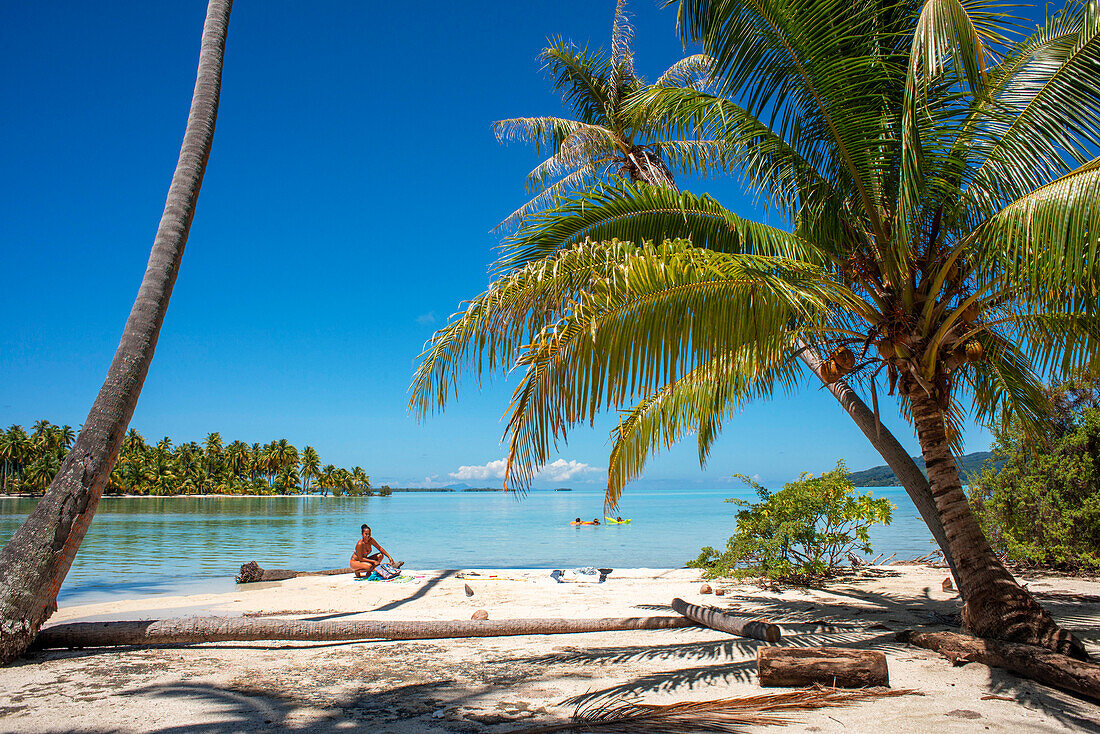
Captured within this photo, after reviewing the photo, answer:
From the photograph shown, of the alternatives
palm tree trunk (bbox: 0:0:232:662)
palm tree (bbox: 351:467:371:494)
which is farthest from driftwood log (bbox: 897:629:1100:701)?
palm tree (bbox: 351:467:371:494)

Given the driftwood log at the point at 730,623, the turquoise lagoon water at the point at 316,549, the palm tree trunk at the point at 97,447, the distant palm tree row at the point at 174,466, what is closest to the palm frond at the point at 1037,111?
the driftwood log at the point at 730,623

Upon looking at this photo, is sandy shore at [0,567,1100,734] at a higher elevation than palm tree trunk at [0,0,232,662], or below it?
below

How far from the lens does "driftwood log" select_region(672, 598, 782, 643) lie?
5.60 metres

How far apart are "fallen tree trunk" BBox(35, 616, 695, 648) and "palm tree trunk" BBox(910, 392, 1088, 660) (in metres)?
3.05

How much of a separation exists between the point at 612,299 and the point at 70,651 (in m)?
5.52

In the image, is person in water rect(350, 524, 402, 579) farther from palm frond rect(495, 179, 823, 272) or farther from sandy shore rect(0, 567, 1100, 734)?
palm frond rect(495, 179, 823, 272)

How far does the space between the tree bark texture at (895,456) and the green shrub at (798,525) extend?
2788 mm

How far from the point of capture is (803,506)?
9.76 metres

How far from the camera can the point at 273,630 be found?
576 cm

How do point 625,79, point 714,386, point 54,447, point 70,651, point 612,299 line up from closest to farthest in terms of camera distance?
1. point 612,299
2. point 70,651
3. point 714,386
4. point 625,79
5. point 54,447

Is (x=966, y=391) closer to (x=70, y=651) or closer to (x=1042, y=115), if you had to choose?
(x=1042, y=115)

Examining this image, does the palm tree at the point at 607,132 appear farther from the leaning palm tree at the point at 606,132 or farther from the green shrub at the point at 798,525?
the green shrub at the point at 798,525

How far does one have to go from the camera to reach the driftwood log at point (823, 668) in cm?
421

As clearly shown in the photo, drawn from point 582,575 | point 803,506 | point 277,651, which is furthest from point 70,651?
point 803,506
